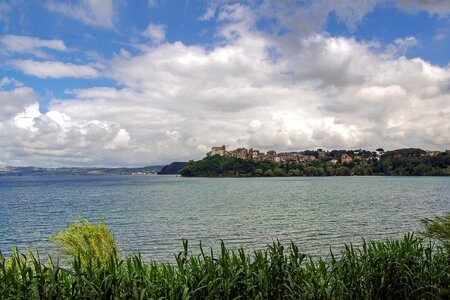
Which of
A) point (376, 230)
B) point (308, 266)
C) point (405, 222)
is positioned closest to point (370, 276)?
point (308, 266)

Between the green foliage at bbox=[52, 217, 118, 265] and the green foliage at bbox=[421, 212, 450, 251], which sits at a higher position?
the green foliage at bbox=[421, 212, 450, 251]

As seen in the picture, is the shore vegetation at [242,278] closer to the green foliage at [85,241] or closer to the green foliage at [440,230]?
the green foliage at [440,230]

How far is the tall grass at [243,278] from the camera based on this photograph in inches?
219

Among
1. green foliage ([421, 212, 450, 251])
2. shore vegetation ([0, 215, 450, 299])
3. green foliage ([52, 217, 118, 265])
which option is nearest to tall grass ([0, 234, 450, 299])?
shore vegetation ([0, 215, 450, 299])

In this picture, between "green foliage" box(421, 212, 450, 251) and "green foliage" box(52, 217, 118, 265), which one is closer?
"green foliage" box(421, 212, 450, 251)

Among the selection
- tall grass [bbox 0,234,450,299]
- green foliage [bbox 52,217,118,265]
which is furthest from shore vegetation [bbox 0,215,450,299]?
green foliage [bbox 52,217,118,265]

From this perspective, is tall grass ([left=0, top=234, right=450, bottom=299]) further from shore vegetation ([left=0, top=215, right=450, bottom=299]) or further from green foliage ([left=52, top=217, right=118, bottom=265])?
green foliage ([left=52, top=217, right=118, bottom=265])

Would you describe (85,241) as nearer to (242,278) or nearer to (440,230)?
(242,278)

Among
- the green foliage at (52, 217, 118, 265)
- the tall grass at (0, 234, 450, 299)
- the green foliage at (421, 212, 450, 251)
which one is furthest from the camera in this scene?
the green foliage at (52, 217, 118, 265)

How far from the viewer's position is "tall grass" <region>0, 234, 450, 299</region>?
5.56 metres

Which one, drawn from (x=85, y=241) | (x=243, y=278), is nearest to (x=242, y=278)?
(x=243, y=278)

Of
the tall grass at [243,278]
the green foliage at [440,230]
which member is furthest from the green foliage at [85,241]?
the green foliage at [440,230]

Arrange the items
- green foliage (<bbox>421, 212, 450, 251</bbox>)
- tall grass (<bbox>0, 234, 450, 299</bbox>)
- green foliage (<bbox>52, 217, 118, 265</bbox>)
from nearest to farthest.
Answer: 1. tall grass (<bbox>0, 234, 450, 299</bbox>)
2. green foliage (<bbox>421, 212, 450, 251</bbox>)
3. green foliage (<bbox>52, 217, 118, 265</bbox>)

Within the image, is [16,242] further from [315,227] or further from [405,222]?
[405,222]
